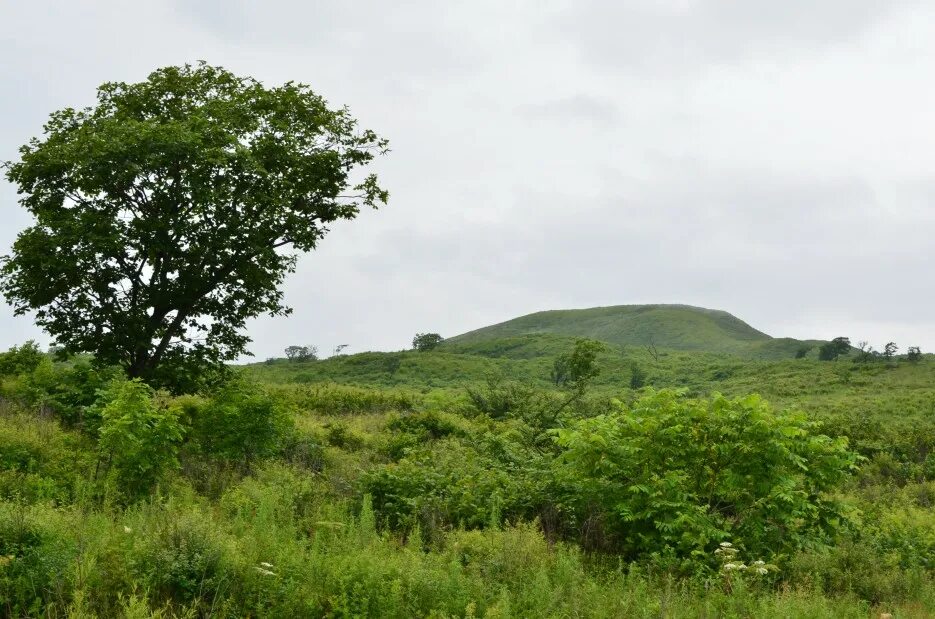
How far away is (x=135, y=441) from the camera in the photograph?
30.0 ft

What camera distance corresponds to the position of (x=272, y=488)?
9391 mm

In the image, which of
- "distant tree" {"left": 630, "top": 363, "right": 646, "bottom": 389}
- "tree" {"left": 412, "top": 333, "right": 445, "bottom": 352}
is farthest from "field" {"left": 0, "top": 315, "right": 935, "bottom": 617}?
"tree" {"left": 412, "top": 333, "right": 445, "bottom": 352}

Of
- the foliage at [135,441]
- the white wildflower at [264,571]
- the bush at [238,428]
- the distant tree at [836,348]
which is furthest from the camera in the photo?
the distant tree at [836,348]

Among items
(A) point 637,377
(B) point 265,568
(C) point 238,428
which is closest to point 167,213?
(C) point 238,428

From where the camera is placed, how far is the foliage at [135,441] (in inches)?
360

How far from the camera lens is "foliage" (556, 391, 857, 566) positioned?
809 cm

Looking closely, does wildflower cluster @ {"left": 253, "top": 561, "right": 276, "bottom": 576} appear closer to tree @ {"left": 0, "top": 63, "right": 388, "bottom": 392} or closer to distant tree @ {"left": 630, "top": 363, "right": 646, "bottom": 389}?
tree @ {"left": 0, "top": 63, "right": 388, "bottom": 392}

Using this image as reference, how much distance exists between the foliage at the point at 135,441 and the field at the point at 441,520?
0.10ft

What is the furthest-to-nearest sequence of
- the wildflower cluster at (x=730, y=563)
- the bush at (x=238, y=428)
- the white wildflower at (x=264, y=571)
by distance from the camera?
the bush at (x=238, y=428) → the wildflower cluster at (x=730, y=563) → the white wildflower at (x=264, y=571)

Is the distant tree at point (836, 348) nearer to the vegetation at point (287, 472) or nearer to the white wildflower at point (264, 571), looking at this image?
the vegetation at point (287, 472)

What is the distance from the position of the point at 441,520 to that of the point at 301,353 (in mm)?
98637

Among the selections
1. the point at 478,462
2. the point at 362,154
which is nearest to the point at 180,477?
the point at 478,462

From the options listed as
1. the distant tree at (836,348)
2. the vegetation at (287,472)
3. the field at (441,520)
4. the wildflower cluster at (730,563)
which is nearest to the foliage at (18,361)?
the vegetation at (287,472)

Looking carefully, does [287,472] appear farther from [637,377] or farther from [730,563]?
[637,377]
